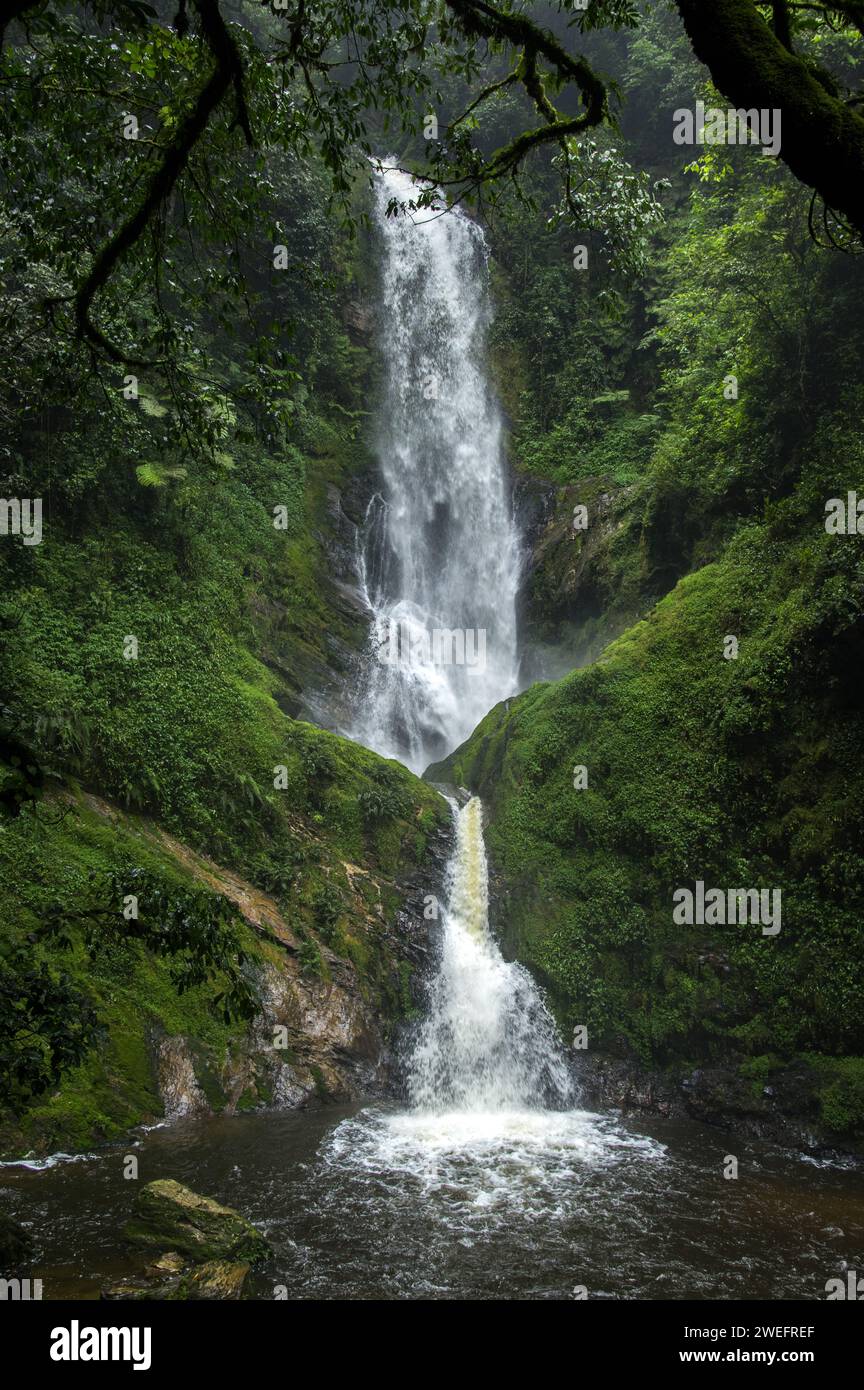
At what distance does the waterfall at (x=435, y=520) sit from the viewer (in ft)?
69.4

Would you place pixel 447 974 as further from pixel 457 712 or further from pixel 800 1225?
pixel 457 712

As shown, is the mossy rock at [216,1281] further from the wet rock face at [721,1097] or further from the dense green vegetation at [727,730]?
the dense green vegetation at [727,730]

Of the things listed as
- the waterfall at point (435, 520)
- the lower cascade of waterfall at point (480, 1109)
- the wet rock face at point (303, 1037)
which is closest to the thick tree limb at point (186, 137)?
the wet rock face at point (303, 1037)

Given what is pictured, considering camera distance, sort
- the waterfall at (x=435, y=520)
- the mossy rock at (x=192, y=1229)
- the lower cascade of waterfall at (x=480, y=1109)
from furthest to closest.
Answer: the waterfall at (x=435, y=520) → the lower cascade of waterfall at (x=480, y=1109) → the mossy rock at (x=192, y=1229)

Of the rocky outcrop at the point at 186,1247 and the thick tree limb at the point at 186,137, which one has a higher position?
the thick tree limb at the point at 186,137

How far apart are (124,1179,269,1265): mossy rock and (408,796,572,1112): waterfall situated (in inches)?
202

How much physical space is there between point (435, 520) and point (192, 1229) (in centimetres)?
2030

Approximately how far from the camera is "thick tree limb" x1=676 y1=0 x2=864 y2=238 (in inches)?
98.2

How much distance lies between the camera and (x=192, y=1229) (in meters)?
5.99

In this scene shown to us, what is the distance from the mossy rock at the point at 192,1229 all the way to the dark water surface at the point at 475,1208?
171 millimetres

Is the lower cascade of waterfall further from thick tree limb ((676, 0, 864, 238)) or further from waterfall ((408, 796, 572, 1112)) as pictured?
thick tree limb ((676, 0, 864, 238))

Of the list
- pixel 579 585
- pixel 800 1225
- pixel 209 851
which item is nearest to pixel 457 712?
pixel 579 585

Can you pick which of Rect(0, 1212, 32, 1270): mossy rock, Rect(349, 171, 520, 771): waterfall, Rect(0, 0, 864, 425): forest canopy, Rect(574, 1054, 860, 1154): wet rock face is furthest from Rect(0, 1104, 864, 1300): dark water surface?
Rect(349, 171, 520, 771): waterfall

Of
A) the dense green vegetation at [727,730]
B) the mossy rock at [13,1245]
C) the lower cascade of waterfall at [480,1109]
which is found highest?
the dense green vegetation at [727,730]
